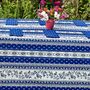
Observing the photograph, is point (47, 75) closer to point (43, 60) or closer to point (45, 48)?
point (43, 60)

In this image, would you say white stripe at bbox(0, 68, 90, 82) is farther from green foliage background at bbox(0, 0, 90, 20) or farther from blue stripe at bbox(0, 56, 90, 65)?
green foliage background at bbox(0, 0, 90, 20)

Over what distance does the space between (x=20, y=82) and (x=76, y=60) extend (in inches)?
30.7

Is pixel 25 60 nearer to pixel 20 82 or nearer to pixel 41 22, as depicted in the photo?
pixel 20 82

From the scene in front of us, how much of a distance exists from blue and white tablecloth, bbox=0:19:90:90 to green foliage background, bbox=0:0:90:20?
2814 millimetres

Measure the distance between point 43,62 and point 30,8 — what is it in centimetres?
316

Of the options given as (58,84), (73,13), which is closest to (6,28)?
(58,84)

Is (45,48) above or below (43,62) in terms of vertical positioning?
above

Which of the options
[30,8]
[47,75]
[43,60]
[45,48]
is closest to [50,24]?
[45,48]

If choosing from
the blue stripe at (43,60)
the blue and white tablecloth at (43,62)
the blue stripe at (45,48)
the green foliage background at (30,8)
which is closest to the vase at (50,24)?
the blue and white tablecloth at (43,62)

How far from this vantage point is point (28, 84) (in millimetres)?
5129

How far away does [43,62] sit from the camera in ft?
16.8

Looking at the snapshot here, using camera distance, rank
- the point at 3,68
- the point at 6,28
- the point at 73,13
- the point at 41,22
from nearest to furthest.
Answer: the point at 3,68, the point at 6,28, the point at 41,22, the point at 73,13

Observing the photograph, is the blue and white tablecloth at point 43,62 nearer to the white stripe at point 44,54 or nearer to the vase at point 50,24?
the white stripe at point 44,54

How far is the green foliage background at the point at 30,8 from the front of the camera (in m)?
8.08
